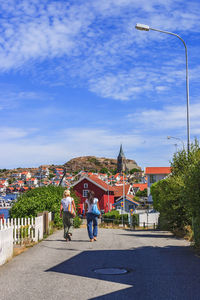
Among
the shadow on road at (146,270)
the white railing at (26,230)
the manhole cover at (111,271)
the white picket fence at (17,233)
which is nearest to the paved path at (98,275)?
the shadow on road at (146,270)

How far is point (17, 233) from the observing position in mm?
12719

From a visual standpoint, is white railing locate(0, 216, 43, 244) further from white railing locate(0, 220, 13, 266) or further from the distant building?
the distant building

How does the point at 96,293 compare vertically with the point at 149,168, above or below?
below

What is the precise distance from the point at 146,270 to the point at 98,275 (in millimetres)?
1055

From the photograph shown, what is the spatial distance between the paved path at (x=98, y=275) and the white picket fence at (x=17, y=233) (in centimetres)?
32

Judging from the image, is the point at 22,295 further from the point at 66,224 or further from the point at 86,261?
the point at 66,224

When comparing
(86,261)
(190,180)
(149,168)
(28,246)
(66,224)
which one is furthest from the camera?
(149,168)

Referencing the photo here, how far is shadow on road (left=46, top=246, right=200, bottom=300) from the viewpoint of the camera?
5988 mm

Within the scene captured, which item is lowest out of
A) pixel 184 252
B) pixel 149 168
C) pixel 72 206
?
pixel 184 252

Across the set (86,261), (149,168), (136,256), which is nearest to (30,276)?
(86,261)

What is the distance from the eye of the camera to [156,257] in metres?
9.84

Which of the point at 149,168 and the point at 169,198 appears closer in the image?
the point at 169,198

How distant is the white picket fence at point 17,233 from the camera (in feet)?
29.7

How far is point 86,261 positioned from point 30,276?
2.05 metres
